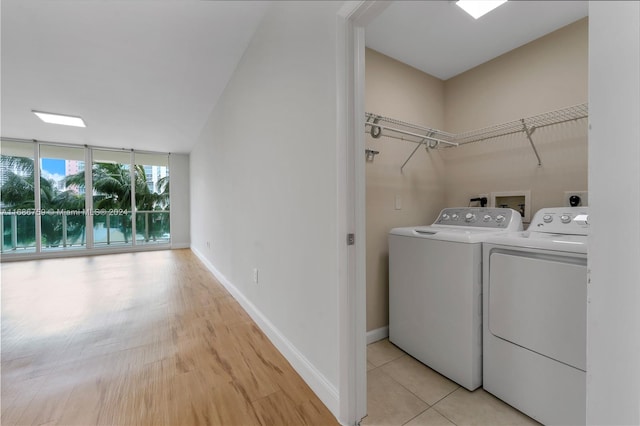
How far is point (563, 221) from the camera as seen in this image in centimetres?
145

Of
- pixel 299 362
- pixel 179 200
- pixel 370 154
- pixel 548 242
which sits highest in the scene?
pixel 370 154

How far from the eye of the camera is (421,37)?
78.7 inches

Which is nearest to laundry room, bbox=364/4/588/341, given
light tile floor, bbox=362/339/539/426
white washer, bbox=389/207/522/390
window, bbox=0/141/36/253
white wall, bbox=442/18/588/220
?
white wall, bbox=442/18/588/220

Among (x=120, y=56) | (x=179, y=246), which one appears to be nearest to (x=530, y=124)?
(x=120, y=56)

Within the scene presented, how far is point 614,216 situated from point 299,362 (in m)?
1.63

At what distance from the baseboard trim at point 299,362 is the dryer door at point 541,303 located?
3.10ft

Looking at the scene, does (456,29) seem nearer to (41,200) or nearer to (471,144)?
(471,144)

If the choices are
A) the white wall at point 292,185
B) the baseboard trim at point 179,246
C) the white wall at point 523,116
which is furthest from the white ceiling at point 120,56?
the baseboard trim at point 179,246

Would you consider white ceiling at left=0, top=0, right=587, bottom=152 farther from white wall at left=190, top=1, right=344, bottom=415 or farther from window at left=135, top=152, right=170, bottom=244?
window at left=135, top=152, right=170, bottom=244

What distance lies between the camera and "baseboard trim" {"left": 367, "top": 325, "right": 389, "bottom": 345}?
2.04m

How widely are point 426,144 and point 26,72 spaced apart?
4.16 meters

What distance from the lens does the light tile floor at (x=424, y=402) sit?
4.22 ft

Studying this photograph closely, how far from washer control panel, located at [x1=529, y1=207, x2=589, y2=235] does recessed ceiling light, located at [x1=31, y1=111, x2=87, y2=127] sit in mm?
5877

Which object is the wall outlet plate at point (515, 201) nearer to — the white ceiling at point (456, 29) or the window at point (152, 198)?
the white ceiling at point (456, 29)
